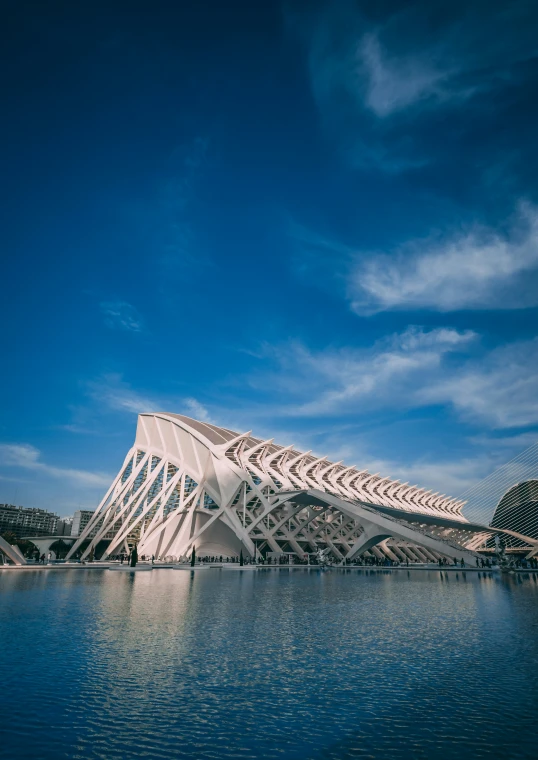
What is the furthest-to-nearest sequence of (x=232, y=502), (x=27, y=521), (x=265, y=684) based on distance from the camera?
(x=27, y=521) < (x=232, y=502) < (x=265, y=684)

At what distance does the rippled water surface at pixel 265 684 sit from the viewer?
17.4 ft

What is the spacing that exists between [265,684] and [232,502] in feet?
133

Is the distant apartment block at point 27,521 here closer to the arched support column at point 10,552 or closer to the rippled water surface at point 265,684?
the arched support column at point 10,552

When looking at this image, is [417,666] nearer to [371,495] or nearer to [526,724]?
[526,724]

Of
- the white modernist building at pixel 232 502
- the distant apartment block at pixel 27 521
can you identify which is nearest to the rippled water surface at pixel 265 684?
the white modernist building at pixel 232 502

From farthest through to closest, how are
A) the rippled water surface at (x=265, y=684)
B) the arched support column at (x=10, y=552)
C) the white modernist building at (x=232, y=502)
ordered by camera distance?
the white modernist building at (x=232, y=502), the arched support column at (x=10, y=552), the rippled water surface at (x=265, y=684)

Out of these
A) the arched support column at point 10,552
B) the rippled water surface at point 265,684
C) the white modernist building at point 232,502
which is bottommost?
the rippled water surface at point 265,684

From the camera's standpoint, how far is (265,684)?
7238mm

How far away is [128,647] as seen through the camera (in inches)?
365

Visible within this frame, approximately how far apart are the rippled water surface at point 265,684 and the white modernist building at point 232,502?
27.2m

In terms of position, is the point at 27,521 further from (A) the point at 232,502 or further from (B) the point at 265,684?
(B) the point at 265,684

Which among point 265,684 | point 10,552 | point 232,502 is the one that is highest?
point 232,502

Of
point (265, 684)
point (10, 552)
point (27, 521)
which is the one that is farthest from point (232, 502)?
point (27, 521)

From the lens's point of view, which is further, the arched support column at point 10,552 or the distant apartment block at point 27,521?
the distant apartment block at point 27,521
